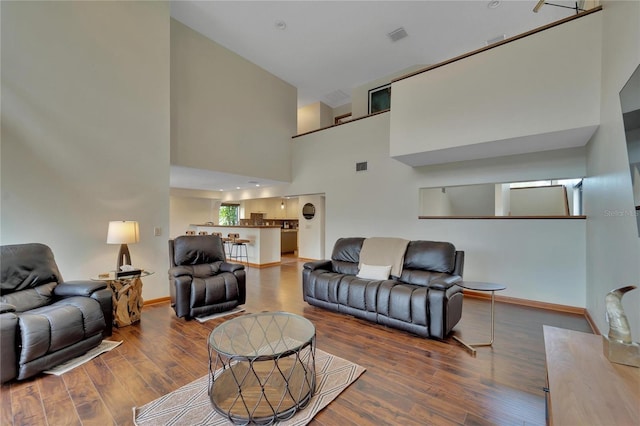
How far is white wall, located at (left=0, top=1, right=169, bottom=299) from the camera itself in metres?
2.97

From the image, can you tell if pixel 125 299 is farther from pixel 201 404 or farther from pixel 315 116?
pixel 315 116

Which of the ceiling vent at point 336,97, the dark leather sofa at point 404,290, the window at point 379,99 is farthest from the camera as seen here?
the ceiling vent at point 336,97

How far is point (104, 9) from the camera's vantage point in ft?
12.0

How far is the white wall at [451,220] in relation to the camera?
3834 mm

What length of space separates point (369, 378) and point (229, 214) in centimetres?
1052

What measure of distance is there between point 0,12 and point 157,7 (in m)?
1.90

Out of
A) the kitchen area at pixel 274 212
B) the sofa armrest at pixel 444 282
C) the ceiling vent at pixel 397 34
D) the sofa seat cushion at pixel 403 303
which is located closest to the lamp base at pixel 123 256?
the sofa seat cushion at pixel 403 303

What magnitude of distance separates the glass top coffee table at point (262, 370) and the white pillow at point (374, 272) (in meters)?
1.44

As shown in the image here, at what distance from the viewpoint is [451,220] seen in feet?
15.6

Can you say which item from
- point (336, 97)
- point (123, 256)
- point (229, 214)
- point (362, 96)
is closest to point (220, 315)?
point (123, 256)

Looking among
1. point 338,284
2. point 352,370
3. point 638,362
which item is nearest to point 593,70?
point 638,362

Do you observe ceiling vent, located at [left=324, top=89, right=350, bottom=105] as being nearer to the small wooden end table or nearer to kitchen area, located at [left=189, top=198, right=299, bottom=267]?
kitchen area, located at [left=189, top=198, right=299, bottom=267]

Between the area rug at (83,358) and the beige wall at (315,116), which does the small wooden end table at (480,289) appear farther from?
the beige wall at (315,116)

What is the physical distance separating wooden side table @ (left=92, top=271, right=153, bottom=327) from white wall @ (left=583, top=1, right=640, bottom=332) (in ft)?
15.1
